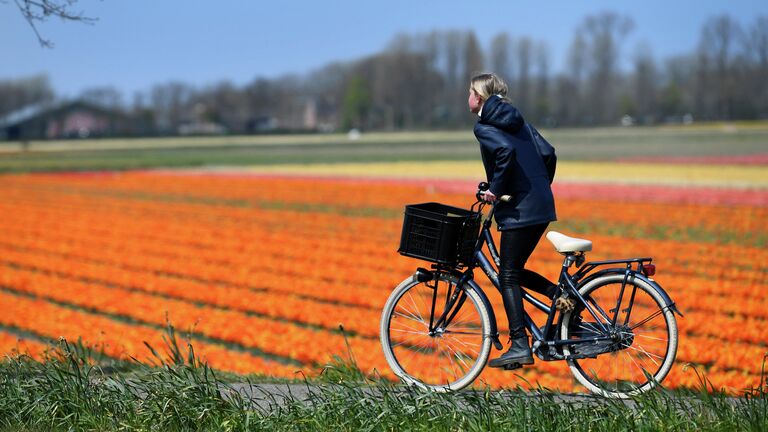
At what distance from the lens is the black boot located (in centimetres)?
536

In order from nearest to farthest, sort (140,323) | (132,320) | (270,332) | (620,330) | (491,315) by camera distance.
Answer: (620,330)
(491,315)
(270,332)
(140,323)
(132,320)

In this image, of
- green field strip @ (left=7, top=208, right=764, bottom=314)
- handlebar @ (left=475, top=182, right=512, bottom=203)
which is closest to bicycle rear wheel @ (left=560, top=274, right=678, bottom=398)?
handlebar @ (left=475, top=182, right=512, bottom=203)

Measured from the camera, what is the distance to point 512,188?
534cm

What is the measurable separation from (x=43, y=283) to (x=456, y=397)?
9918mm

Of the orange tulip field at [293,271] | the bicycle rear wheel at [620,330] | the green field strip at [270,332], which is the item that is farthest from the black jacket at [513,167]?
the green field strip at [270,332]

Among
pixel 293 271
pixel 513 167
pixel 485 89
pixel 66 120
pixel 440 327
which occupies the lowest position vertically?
pixel 293 271

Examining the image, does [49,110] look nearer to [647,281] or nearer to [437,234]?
[437,234]

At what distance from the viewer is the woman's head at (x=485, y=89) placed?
5352 mm

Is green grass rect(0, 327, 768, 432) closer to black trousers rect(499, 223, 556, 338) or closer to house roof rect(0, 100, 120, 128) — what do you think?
black trousers rect(499, 223, 556, 338)

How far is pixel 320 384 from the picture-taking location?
567 cm

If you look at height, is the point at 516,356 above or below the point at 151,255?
A: above

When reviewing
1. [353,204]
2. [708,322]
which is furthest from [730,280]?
[353,204]

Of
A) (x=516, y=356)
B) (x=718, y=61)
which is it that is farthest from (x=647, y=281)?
(x=718, y=61)

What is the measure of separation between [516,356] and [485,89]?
140 cm
